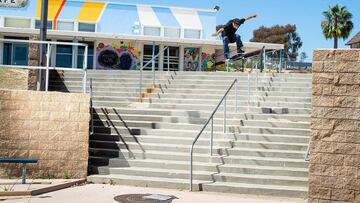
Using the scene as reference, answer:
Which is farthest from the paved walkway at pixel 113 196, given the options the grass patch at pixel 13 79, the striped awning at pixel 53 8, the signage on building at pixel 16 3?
the signage on building at pixel 16 3

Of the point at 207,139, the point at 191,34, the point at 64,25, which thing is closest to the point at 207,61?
the point at 191,34

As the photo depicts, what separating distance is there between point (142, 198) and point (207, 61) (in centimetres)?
2314

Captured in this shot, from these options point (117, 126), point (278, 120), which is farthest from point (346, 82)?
point (117, 126)

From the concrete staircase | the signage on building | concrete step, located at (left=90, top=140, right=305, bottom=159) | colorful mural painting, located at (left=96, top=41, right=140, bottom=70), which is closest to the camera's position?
the concrete staircase

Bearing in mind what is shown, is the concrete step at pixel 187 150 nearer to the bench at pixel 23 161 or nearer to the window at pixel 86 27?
the bench at pixel 23 161

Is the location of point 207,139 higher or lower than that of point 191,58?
lower

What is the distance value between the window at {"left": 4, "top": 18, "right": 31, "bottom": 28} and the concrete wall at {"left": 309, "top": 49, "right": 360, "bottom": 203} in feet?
85.5

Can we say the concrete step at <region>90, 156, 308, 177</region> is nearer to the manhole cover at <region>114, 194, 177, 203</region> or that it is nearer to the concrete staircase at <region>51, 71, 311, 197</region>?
the concrete staircase at <region>51, 71, 311, 197</region>

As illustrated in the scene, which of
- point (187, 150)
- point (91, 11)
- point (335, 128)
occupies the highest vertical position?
point (91, 11)

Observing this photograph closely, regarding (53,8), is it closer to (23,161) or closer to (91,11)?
(91,11)

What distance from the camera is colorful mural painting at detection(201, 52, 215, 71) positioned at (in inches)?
1193

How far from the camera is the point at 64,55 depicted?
A: 2902 cm

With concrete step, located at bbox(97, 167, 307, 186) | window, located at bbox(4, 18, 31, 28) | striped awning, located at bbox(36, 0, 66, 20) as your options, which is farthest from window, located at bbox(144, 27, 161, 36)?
concrete step, located at bbox(97, 167, 307, 186)

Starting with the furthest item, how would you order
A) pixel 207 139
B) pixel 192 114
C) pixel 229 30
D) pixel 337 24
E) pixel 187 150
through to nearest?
pixel 337 24
pixel 229 30
pixel 192 114
pixel 207 139
pixel 187 150
